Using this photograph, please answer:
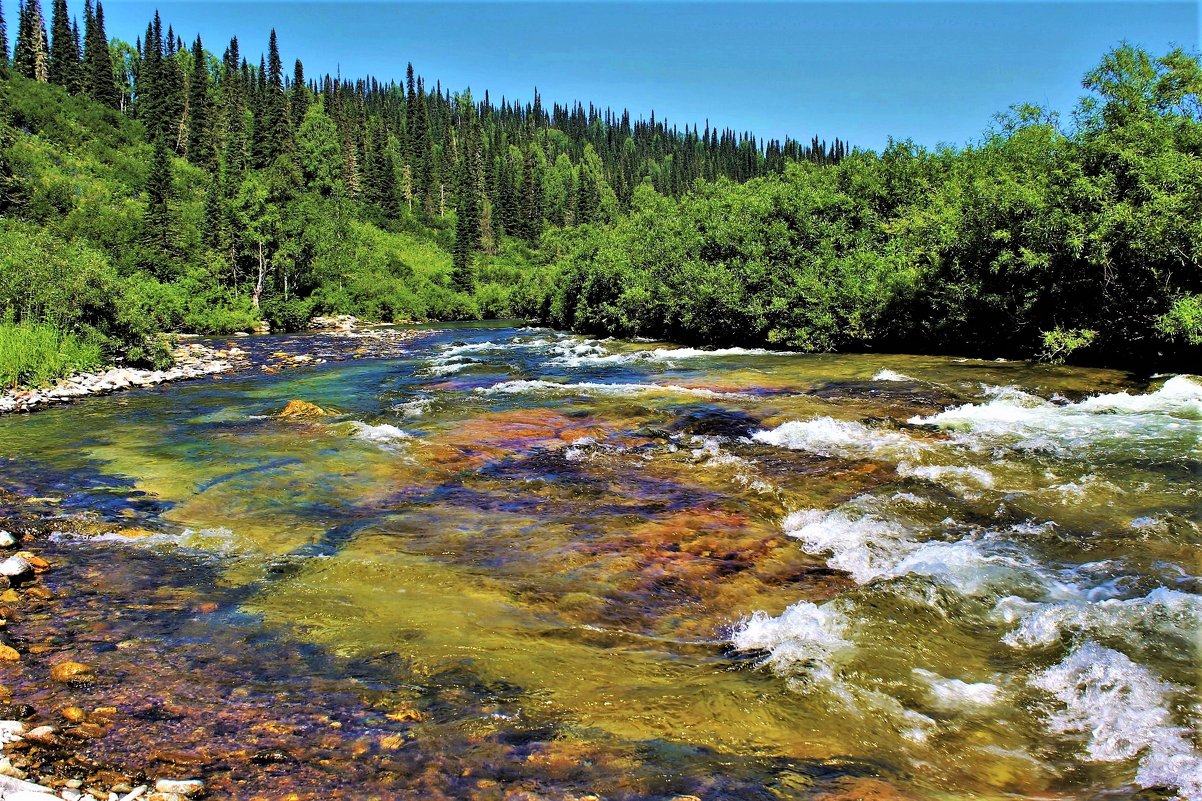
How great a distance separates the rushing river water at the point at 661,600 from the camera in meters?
4.53

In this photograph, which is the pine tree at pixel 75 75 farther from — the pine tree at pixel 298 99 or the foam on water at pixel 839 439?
the foam on water at pixel 839 439

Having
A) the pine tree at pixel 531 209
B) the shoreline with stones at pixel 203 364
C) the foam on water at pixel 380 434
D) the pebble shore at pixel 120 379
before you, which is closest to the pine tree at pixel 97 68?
the pine tree at pixel 531 209

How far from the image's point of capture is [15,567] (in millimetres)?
7293

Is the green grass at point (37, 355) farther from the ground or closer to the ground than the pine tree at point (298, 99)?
closer to the ground

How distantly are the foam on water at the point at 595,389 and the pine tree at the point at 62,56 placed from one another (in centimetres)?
10959

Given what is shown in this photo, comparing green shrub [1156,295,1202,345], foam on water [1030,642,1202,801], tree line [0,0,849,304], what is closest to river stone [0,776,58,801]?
foam on water [1030,642,1202,801]

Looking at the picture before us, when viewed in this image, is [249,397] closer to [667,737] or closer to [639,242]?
[667,737]

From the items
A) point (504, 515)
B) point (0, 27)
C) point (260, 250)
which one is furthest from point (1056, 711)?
point (0, 27)

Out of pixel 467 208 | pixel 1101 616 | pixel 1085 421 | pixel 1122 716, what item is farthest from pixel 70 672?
pixel 467 208

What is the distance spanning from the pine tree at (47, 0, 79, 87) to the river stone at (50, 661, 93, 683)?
398 ft

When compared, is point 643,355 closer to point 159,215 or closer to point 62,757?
point 62,757

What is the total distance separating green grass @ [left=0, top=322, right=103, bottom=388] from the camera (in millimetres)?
20188

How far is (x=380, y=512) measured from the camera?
995 cm

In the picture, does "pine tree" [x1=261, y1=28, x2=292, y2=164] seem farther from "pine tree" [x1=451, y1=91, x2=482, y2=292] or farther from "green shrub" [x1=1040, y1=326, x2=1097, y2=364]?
"green shrub" [x1=1040, y1=326, x2=1097, y2=364]
